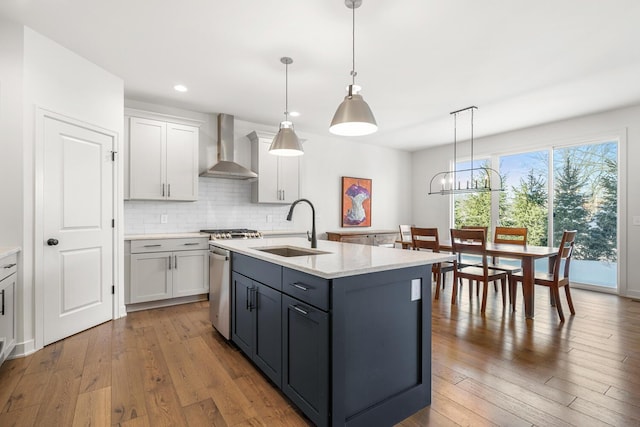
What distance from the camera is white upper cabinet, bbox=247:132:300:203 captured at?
4.83m

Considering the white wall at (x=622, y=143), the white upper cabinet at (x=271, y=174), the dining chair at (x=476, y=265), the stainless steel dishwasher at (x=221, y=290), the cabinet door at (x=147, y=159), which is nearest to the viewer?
the stainless steel dishwasher at (x=221, y=290)

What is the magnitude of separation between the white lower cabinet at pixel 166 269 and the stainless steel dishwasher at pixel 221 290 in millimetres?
1091

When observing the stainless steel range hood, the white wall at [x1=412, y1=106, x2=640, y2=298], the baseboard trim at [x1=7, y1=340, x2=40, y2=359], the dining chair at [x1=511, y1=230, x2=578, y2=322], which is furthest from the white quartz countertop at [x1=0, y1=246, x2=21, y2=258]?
the white wall at [x1=412, y1=106, x2=640, y2=298]

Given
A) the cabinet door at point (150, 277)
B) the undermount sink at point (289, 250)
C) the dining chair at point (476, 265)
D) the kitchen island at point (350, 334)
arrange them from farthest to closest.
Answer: the cabinet door at point (150, 277) → the dining chair at point (476, 265) → the undermount sink at point (289, 250) → the kitchen island at point (350, 334)

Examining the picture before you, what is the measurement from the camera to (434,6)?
2.28 metres

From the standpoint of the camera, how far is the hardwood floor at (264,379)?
5.83ft

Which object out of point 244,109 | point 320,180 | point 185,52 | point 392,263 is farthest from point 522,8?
point 320,180

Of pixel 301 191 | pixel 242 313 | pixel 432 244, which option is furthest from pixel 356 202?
pixel 242 313

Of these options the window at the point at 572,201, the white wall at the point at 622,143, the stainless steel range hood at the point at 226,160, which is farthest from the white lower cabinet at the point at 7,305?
the white wall at the point at 622,143

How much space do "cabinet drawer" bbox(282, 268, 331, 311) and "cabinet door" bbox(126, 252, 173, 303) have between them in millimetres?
2609

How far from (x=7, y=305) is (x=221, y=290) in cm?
153

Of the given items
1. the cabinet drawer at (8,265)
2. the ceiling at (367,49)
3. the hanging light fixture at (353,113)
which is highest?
the ceiling at (367,49)

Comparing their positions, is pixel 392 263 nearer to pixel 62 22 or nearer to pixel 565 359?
pixel 565 359

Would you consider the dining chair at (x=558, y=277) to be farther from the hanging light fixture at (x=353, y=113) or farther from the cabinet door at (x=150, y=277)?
the cabinet door at (x=150, y=277)
